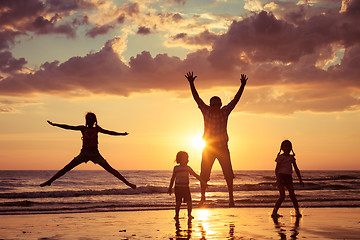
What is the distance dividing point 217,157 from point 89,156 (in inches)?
146

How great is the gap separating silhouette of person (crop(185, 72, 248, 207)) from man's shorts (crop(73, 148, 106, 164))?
322cm

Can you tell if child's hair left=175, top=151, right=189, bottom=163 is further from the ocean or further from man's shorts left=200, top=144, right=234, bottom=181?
the ocean

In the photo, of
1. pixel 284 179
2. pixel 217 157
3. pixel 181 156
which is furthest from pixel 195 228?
pixel 284 179

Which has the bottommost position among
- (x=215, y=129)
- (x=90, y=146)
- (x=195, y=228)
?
(x=195, y=228)

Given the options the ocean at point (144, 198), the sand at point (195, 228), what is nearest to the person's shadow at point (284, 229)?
the sand at point (195, 228)

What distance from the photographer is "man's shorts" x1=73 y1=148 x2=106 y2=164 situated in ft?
34.8

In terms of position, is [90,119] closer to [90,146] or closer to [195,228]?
[90,146]

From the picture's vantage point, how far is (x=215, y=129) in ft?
41.1

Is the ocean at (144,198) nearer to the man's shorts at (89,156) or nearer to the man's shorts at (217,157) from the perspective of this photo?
the man's shorts at (217,157)

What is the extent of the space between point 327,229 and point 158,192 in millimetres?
25779

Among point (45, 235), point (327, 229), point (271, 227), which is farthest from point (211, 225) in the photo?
point (45, 235)

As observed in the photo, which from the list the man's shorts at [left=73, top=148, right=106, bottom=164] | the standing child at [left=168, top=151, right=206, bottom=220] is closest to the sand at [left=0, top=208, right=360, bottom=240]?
the standing child at [left=168, top=151, right=206, bottom=220]

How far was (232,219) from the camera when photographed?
1210cm

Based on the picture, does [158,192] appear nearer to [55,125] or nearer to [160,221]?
[160,221]
